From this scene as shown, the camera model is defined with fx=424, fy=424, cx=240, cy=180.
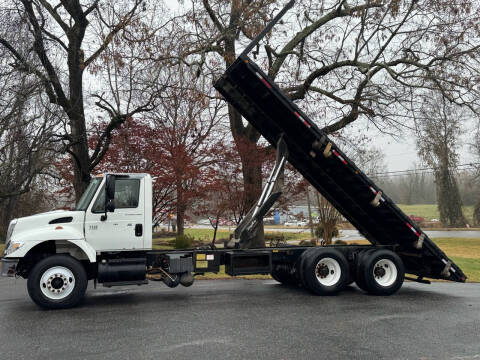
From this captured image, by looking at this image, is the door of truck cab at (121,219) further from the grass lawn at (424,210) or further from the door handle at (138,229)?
the grass lawn at (424,210)

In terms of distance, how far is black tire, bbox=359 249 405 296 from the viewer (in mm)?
8578

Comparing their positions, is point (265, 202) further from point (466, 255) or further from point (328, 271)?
point (466, 255)

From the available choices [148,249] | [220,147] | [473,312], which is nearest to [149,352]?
[148,249]

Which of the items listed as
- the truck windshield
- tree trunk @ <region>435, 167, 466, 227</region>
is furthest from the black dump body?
tree trunk @ <region>435, 167, 466, 227</region>

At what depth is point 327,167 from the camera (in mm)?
9078

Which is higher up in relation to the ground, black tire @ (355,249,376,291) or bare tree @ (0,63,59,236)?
bare tree @ (0,63,59,236)

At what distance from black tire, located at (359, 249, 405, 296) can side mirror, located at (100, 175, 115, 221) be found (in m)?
5.11

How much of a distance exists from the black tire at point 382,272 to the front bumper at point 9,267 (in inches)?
256

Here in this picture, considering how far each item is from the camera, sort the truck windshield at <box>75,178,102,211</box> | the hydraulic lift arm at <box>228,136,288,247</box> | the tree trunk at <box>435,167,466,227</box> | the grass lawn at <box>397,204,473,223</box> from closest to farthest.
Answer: the truck windshield at <box>75,178,102,211</box>, the hydraulic lift arm at <box>228,136,288,247</box>, the tree trunk at <box>435,167,466,227</box>, the grass lawn at <box>397,204,473,223</box>

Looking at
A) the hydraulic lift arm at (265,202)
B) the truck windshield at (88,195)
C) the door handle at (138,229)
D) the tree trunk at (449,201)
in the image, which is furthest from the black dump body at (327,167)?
the tree trunk at (449,201)

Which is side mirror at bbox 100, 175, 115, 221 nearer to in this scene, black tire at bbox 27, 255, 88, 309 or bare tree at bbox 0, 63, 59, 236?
black tire at bbox 27, 255, 88, 309

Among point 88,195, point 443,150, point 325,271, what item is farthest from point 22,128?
point 443,150

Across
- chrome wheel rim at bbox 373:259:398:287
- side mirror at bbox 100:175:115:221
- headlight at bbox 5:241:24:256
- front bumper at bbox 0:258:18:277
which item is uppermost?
side mirror at bbox 100:175:115:221

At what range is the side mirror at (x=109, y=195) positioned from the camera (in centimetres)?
759
